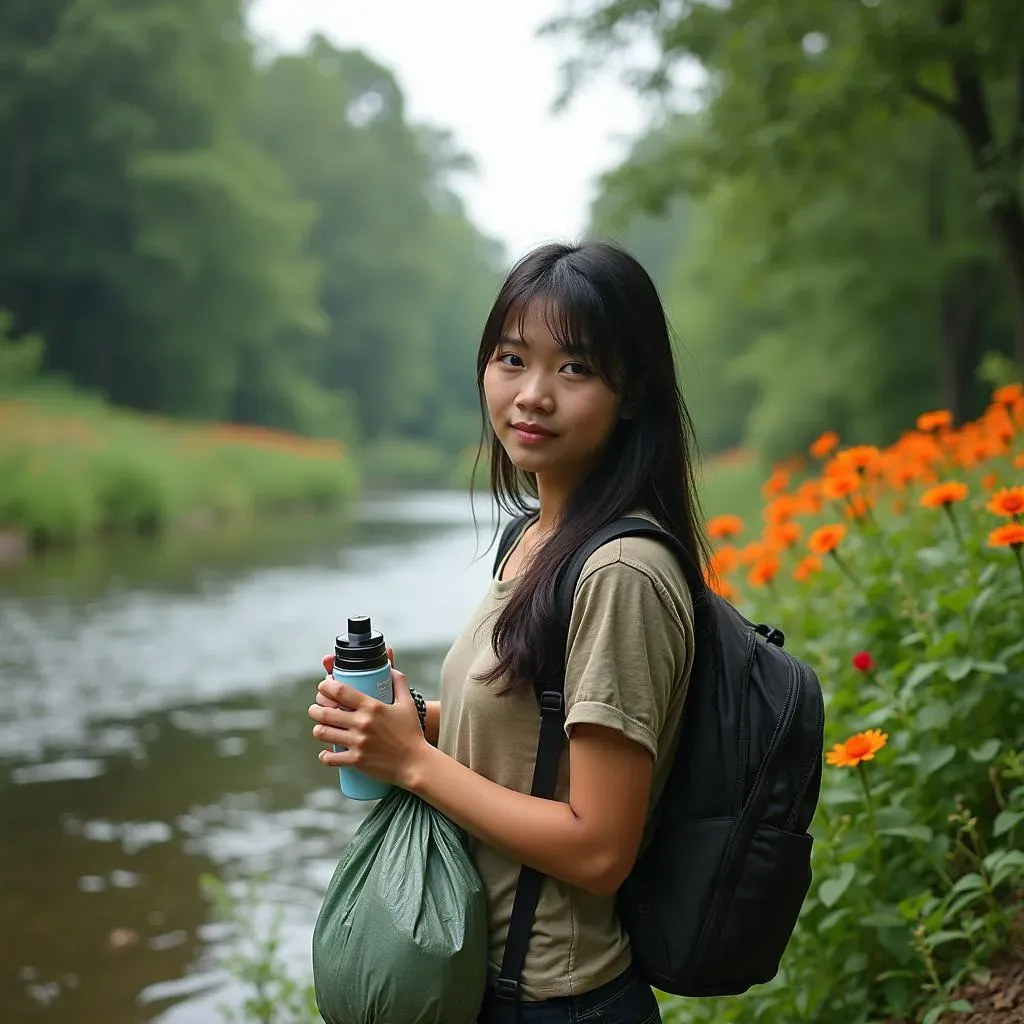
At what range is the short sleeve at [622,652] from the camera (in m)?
1.37

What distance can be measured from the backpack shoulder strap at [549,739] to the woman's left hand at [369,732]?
0.53 feet

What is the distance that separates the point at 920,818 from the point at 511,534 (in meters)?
1.33

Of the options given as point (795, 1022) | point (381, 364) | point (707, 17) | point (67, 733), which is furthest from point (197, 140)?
point (795, 1022)

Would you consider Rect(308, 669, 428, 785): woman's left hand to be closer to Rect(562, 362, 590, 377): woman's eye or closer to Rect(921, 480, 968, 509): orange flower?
Rect(562, 362, 590, 377): woman's eye

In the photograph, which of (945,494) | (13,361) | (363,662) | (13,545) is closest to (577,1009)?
(363,662)

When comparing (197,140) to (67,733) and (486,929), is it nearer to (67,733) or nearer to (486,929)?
(67,733)

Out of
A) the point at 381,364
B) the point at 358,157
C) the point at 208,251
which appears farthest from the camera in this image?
the point at 381,364

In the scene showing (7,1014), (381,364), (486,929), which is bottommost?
(7,1014)

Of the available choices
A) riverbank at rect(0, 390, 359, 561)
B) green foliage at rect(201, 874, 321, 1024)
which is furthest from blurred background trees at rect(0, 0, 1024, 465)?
riverbank at rect(0, 390, 359, 561)

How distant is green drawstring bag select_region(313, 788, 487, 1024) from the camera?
4.58 ft

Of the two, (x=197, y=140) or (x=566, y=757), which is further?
(x=197, y=140)

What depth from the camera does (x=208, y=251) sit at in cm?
2955

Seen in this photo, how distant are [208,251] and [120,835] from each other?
26542 millimetres

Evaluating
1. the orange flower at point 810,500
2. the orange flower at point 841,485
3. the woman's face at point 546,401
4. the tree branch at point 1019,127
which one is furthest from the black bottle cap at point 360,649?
the tree branch at point 1019,127
